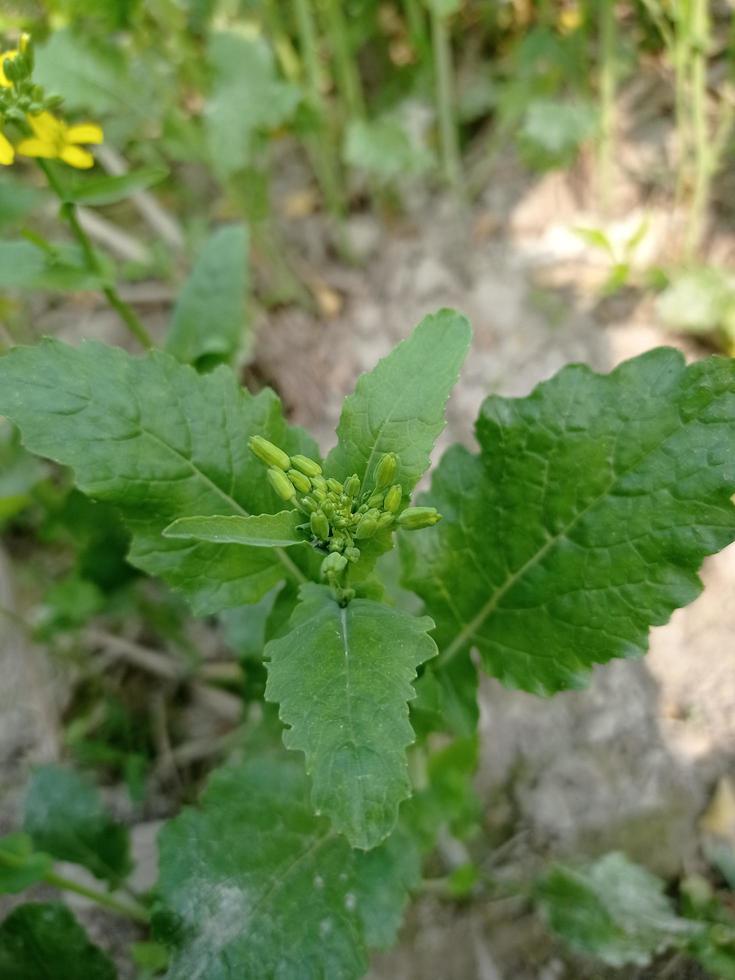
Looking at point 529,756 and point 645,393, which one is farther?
point 529,756

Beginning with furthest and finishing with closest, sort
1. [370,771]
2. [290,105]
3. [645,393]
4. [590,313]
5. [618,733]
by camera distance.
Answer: [590,313] → [290,105] → [618,733] → [645,393] → [370,771]

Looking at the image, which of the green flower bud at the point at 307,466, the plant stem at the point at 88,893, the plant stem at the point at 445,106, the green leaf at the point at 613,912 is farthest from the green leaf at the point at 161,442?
the plant stem at the point at 445,106

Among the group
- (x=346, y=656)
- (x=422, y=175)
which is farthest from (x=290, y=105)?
(x=346, y=656)

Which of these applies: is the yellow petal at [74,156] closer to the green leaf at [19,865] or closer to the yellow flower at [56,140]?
the yellow flower at [56,140]

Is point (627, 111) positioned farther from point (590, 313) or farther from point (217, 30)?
point (217, 30)

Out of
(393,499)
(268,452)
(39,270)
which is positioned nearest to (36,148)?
(39,270)

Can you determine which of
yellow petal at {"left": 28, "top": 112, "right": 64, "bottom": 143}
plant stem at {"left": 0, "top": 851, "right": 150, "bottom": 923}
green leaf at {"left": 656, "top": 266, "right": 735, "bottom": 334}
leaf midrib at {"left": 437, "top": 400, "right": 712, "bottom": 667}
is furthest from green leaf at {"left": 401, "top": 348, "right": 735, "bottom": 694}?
green leaf at {"left": 656, "top": 266, "right": 735, "bottom": 334}

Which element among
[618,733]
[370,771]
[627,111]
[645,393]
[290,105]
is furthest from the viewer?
[627,111]
